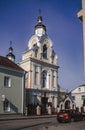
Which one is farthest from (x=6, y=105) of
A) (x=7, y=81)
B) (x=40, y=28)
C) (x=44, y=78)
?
(x=40, y=28)

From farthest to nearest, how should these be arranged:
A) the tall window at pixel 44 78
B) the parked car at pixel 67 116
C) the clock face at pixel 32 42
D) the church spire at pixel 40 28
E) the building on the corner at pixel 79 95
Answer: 1. the building on the corner at pixel 79 95
2. the church spire at pixel 40 28
3. the clock face at pixel 32 42
4. the tall window at pixel 44 78
5. the parked car at pixel 67 116

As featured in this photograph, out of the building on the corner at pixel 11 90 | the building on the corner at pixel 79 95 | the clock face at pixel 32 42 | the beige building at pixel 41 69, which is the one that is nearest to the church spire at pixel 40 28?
the beige building at pixel 41 69

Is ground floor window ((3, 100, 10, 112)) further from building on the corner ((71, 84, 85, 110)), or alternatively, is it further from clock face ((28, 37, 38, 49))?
building on the corner ((71, 84, 85, 110))

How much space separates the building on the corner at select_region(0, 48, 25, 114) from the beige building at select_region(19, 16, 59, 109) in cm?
694

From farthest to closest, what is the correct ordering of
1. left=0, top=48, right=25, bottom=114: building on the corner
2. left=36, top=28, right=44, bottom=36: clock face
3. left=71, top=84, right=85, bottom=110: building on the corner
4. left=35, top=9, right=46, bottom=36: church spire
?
left=71, top=84, right=85, bottom=110: building on the corner
left=35, top=9, right=46, bottom=36: church spire
left=36, top=28, right=44, bottom=36: clock face
left=0, top=48, right=25, bottom=114: building on the corner

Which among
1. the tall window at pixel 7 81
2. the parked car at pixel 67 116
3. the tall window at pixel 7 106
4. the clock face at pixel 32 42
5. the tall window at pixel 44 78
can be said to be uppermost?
the clock face at pixel 32 42

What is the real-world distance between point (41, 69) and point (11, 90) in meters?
12.8

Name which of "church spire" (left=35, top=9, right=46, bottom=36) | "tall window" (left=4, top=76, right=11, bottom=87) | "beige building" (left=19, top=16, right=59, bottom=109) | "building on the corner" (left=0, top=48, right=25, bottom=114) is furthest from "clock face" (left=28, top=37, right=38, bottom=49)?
"tall window" (left=4, top=76, right=11, bottom=87)

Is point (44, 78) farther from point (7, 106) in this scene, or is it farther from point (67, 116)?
point (67, 116)

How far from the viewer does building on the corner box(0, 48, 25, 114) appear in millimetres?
31500

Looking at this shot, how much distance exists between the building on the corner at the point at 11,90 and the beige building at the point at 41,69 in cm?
694

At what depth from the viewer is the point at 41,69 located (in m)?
44.6

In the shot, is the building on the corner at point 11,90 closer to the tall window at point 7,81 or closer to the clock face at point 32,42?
the tall window at point 7,81

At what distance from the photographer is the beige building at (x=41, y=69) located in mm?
42469
